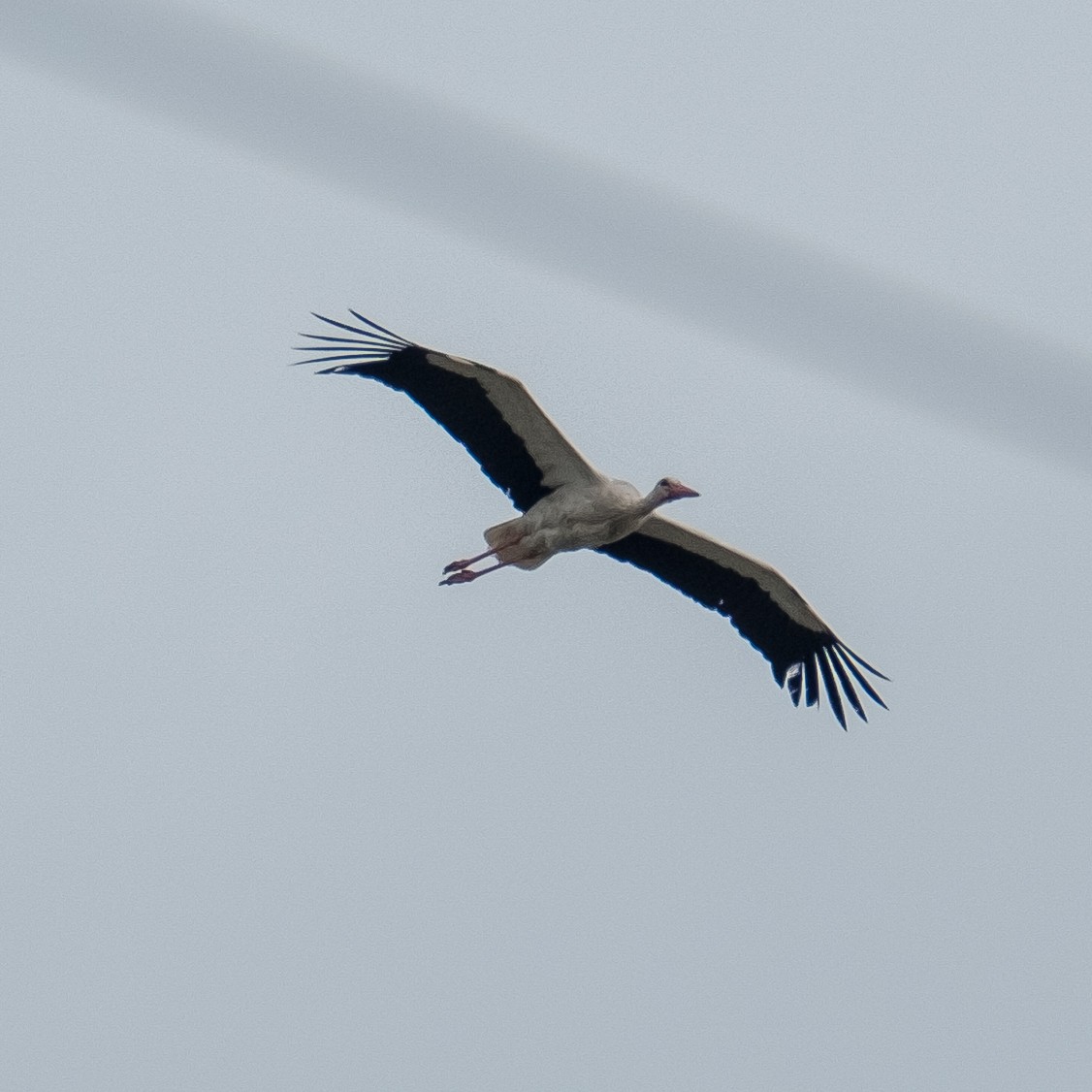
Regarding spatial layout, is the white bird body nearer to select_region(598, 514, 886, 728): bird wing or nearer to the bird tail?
the bird tail

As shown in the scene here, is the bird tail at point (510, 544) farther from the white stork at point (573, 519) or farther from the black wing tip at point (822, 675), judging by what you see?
the black wing tip at point (822, 675)

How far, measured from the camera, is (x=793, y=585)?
1623 centimetres

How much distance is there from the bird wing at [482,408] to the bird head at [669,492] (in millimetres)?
532

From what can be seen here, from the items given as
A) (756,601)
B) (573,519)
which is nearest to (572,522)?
(573,519)

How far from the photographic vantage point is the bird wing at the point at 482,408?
1472cm

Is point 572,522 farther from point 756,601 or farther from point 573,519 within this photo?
point 756,601

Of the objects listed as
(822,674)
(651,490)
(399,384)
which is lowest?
(822,674)

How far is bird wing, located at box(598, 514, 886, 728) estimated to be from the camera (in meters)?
16.2

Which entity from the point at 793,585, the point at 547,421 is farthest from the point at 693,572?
the point at 547,421

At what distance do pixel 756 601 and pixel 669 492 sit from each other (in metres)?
1.36

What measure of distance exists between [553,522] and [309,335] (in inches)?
81.6

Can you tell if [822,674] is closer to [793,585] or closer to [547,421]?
[793,585]

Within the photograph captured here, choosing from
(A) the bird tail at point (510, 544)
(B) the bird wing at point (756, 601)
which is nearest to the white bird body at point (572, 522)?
(A) the bird tail at point (510, 544)

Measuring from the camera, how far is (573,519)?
15.2m
